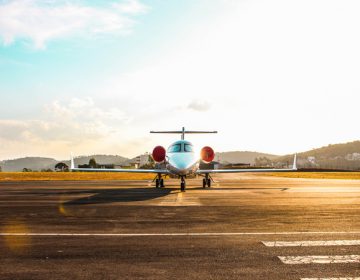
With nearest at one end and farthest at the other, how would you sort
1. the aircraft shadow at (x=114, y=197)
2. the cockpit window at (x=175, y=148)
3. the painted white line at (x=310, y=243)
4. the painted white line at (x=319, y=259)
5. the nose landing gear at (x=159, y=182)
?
1. the painted white line at (x=319, y=259)
2. the painted white line at (x=310, y=243)
3. the aircraft shadow at (x=114, y=197)
4. the cockpit window at (x=175, y=148)
5. the nose landing gear at (x=159, y=182)

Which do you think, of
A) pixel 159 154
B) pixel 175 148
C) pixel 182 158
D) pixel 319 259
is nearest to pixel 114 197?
pixel 182 158

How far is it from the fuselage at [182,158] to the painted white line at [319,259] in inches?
728

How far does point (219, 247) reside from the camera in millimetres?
7359

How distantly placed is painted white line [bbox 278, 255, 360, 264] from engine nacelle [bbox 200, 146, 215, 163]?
23.9 m

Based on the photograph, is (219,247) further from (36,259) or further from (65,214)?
(65,214)

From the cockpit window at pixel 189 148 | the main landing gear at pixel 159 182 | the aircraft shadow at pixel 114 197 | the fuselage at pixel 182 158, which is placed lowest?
the aircraft shadow at pixel 114 197

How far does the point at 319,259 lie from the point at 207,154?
24192 millimetres

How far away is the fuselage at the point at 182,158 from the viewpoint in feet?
82.5

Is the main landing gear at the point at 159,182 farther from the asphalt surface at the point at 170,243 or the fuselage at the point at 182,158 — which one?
the asphalt surface at the point at 170,243

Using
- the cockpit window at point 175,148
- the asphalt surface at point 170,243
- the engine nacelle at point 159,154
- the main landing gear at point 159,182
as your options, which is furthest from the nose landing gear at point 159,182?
the asphalt surface at point 170,243

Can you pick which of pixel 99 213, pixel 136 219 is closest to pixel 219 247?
pixel 136 219

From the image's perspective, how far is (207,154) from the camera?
3058 centimetres

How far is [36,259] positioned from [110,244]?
61.4 inches

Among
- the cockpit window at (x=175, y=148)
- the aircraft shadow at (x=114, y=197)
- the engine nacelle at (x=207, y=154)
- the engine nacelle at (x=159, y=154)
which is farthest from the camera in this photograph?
the engine nacelle at (x=207, y=154)
